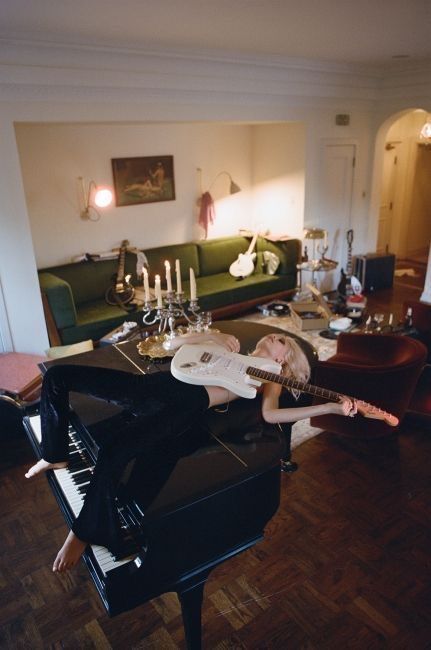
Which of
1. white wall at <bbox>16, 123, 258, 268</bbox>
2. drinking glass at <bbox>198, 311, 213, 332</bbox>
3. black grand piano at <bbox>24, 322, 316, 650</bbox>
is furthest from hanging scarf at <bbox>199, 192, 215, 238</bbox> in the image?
black grand piano at <bbox>24, 322, 316, 650</bbox>

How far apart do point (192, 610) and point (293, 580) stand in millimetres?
852

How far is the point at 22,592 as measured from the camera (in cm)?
241

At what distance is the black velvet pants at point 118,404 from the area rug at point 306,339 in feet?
5.71

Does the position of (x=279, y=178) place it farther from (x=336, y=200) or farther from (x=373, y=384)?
(x=373, y=384)

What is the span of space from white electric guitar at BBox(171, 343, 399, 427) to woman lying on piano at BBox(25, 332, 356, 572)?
0.24 feet

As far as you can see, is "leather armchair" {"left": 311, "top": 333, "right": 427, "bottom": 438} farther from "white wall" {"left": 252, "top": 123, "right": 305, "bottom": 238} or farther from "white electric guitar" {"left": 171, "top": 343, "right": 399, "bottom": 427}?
"white wall" {"left": 252, "top": 123, "right": 305, "bottom": 238}

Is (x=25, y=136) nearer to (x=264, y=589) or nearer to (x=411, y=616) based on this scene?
(x=264, y=589)

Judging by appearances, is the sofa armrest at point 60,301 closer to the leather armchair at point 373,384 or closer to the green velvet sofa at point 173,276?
the green velvet sofa at point 173,276

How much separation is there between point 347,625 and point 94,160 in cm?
512

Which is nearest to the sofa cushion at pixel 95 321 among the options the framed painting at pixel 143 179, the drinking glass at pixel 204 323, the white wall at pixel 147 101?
the white wall at pixel 147 101

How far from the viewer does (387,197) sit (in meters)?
8.55

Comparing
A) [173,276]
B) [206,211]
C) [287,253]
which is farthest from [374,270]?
[173,276]

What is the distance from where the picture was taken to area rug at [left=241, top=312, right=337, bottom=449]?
11.9ft

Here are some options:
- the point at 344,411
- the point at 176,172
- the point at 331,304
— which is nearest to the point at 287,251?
the point at 331,304
